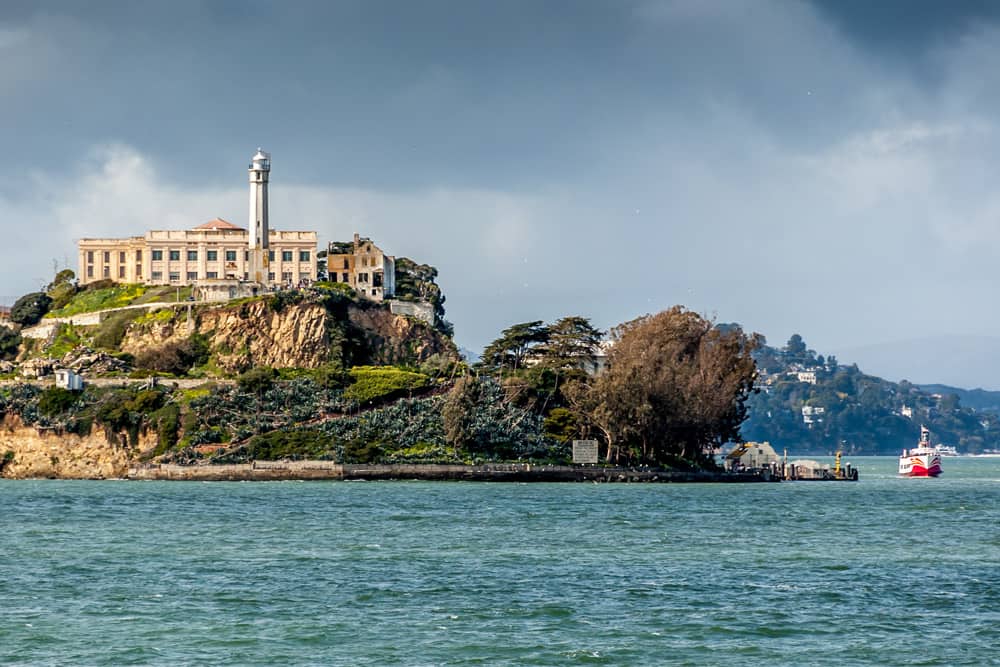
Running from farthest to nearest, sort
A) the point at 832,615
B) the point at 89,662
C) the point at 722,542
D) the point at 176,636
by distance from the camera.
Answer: the point at 722,542 → the point at 832,615 → the point at 176,636 → the point at 89,662

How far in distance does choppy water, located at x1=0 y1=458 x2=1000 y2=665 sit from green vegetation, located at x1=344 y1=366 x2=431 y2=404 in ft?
148

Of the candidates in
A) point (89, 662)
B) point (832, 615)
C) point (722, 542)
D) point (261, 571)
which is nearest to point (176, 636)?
point (89, 662)

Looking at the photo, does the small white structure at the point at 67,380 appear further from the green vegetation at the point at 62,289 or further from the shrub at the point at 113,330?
the green vegetation at the point at 62,289

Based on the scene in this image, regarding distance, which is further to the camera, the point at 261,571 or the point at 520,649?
the point at 261,571

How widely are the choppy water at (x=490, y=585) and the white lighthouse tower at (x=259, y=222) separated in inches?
2740

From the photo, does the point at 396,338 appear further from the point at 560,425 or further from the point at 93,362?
the point at 560,425

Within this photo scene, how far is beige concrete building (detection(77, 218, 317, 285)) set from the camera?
527 feet

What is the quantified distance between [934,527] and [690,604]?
35.4 m

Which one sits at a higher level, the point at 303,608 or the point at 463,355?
the point at 463,355

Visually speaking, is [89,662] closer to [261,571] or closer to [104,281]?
[261,571]

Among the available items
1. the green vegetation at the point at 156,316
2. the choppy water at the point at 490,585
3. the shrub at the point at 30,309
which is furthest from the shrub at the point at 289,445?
the shrub at the point at 30,309

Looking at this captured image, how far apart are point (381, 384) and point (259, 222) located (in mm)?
29802

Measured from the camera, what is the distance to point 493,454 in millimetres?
126062

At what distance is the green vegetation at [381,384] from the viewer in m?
136
